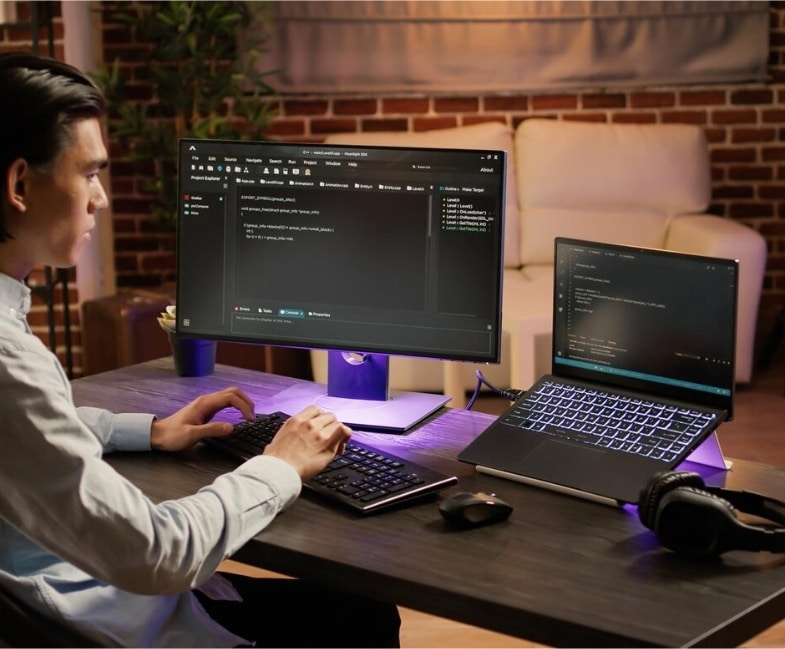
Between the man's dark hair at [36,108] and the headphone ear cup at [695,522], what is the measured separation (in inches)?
33.3

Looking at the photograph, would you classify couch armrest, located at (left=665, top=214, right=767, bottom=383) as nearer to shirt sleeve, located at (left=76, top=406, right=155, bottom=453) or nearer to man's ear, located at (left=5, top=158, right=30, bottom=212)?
shirt sleeve, located at (left=76, top=406, right=155, bottom=453)

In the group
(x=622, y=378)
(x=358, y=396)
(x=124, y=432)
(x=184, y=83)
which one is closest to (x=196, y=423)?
(x=124, y=432)

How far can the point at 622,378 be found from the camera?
1.86m

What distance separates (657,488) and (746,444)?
2.74 m

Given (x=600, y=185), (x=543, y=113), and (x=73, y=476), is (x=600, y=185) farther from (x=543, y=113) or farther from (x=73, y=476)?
(x=73, y=476)

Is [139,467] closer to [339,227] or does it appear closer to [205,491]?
[205,491]

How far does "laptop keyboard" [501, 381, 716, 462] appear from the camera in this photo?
1707 millimetres

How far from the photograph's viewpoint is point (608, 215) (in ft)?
15.7

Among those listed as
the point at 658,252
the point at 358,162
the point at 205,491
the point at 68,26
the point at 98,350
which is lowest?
the point at 98,350

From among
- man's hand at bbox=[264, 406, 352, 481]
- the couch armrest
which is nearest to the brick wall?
the couch armrest

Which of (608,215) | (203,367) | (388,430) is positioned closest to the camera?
(388,430)

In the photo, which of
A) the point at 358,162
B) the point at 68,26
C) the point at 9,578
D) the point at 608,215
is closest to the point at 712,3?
the point at 608,215

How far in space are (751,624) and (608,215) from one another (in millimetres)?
3581

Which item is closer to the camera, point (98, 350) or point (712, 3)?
point (98, 350)
